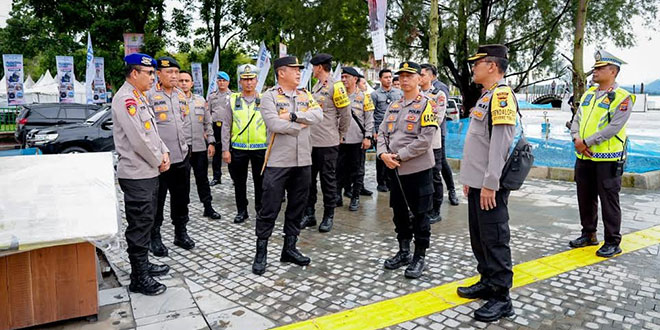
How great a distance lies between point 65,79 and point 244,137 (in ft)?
45.0

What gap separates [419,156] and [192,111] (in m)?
3.33

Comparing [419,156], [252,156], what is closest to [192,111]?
[252,156]

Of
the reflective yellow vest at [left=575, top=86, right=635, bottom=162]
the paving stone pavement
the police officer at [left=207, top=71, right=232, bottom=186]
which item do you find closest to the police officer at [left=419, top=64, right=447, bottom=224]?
the paving stone pavement

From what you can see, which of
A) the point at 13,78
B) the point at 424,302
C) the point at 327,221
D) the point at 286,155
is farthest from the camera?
the point at 13,78

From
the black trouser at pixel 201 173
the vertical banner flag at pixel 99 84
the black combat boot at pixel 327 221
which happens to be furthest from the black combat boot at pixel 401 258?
the vertical banner flag at pixel 99 84

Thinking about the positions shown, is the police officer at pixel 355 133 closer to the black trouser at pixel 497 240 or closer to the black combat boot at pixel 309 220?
the black combat boot at pixel 309 220

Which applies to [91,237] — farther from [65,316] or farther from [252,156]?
[252,156]

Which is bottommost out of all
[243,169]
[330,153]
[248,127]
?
[243,169]

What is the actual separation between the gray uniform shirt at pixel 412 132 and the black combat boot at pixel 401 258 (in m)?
0.70

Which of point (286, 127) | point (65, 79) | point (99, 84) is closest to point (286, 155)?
point (286, 127)

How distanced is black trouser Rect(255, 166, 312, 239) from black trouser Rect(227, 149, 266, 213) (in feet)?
5.41

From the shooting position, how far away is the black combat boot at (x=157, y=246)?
4.84 metres

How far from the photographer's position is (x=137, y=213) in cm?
384

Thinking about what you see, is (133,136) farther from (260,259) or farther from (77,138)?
(77,138)
